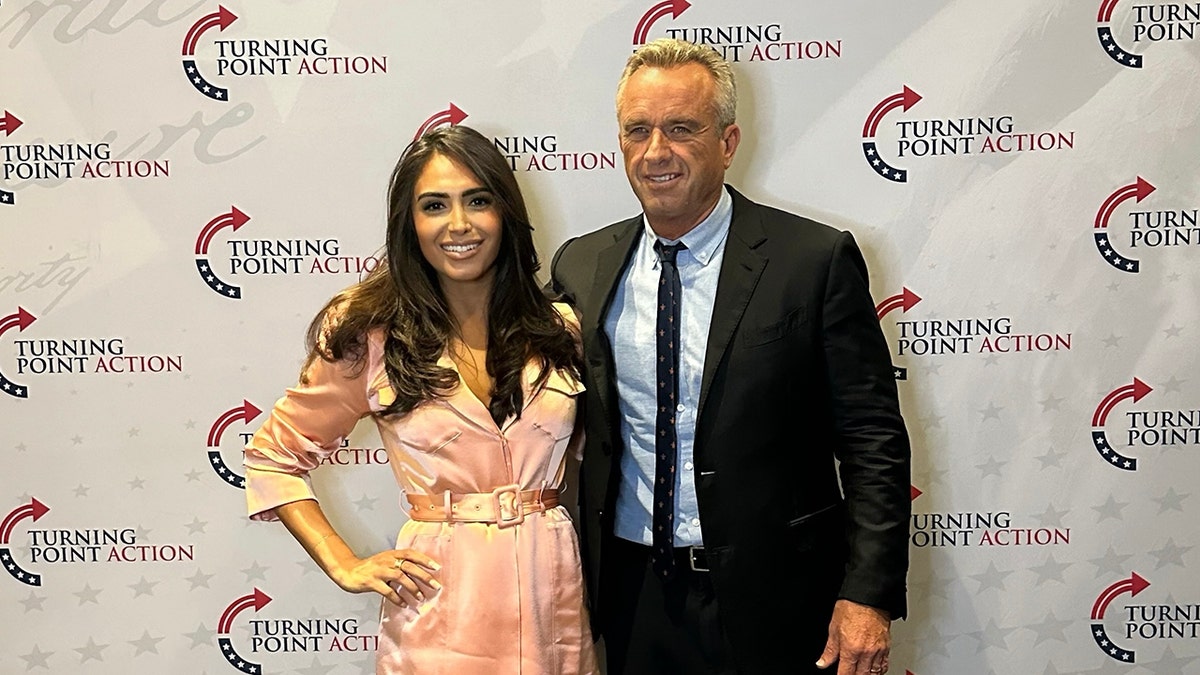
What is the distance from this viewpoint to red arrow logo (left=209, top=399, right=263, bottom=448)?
2982mm

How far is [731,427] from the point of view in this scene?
2094 mm

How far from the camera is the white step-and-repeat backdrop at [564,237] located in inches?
110

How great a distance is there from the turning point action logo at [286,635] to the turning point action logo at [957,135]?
1998mm

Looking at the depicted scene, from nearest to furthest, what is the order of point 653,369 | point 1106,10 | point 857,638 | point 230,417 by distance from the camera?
point 857,638, point 653,369, point 1106,10, point 230,417

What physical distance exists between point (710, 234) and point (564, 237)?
0.78 m

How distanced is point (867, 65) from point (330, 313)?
1.52 meters

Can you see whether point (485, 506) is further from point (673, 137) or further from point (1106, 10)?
point (1106, 10)

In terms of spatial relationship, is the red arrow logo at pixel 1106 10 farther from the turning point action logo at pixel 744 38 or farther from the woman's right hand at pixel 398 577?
the woman's right hand at pixel 398 577

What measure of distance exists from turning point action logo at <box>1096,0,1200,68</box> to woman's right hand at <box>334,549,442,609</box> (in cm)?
213

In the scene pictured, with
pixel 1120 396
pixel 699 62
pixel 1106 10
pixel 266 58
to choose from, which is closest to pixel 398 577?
pixel 699 62

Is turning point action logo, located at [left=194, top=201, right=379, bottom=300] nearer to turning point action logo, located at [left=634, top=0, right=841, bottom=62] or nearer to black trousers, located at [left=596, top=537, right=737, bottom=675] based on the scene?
turning point action logo, located at [left=634, top=0, right=841, bottom=62]

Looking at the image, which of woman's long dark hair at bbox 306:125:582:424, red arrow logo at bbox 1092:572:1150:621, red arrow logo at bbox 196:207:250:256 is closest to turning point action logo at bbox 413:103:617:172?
red arrow logo at bbox 196:207:250:256

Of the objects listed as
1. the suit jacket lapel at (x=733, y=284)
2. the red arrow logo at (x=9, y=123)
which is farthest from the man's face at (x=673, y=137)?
the red arrow logo at (x=9, y=123)

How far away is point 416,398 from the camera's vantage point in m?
2.12
